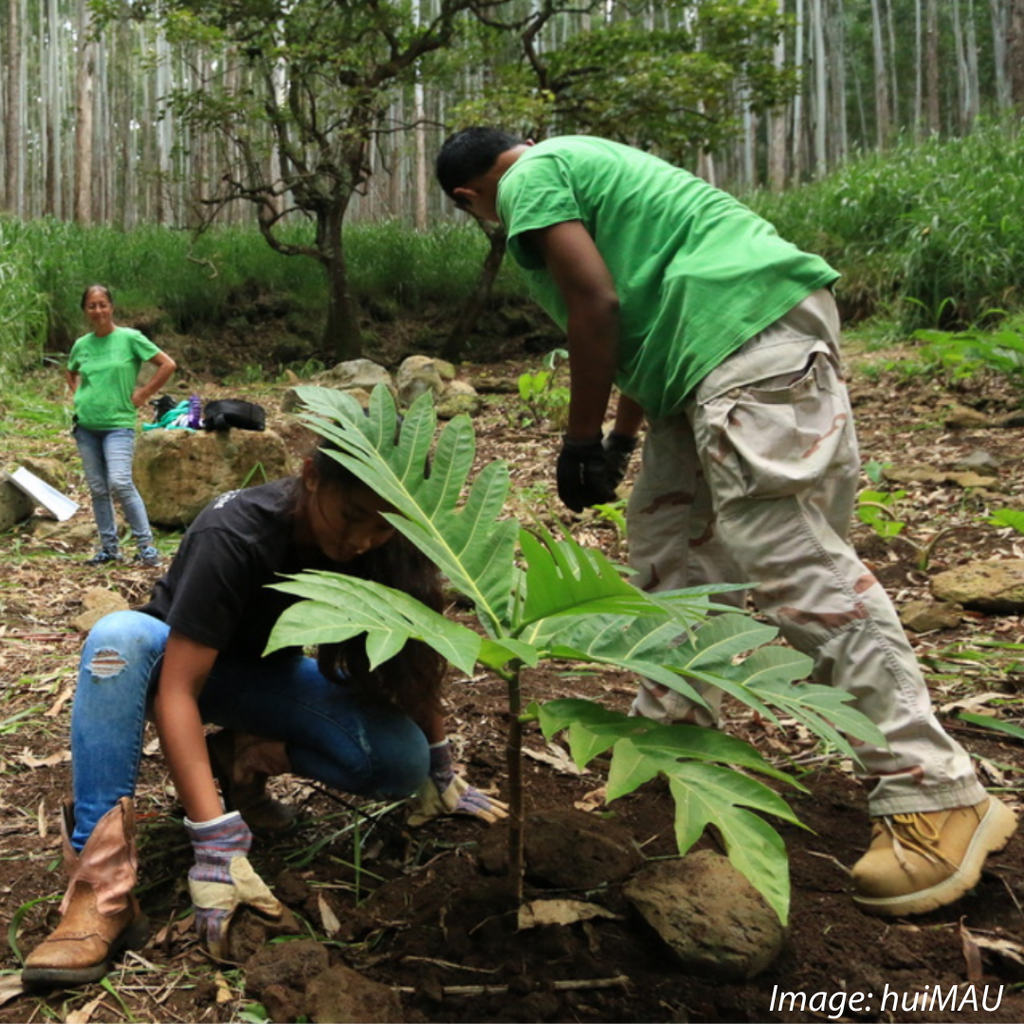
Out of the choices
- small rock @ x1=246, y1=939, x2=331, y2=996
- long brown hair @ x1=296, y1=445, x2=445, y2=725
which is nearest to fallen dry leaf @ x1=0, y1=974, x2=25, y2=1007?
small rock @ x1=246, y1=939, x2=331, y2=996

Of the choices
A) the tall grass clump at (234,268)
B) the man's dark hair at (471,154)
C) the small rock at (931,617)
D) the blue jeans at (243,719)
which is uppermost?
the tall grass clump at (234,268)

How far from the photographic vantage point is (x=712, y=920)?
1577 millimetres

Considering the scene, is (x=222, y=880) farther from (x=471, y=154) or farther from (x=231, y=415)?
(x=231, y=415)

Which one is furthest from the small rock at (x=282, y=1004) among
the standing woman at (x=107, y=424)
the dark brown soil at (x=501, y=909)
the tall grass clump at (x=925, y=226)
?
the tall grass clump at (x=925, y=226)

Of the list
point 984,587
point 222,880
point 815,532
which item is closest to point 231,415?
point 984,587

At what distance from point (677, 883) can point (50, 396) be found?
8.19 metres

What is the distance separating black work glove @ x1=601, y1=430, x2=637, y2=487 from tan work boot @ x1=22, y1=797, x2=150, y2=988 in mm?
1279

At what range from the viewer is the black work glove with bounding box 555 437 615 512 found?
2305 millimetres

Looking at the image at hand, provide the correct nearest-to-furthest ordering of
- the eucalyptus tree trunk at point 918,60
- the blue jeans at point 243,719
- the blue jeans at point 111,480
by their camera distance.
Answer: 1. the blue jeans at point 243,719
2. the blue jeans at point 111,480
3. the eucalyptus tree trunk at point 918,60

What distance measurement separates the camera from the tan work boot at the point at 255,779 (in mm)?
2107

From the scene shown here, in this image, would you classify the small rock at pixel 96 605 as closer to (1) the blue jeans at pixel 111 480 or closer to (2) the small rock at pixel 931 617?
(1) the blue jeans at pixel 111 480

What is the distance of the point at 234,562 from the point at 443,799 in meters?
0.68

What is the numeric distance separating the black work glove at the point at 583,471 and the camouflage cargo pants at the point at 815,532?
28cm

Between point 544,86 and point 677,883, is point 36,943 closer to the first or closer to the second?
point 677,883
